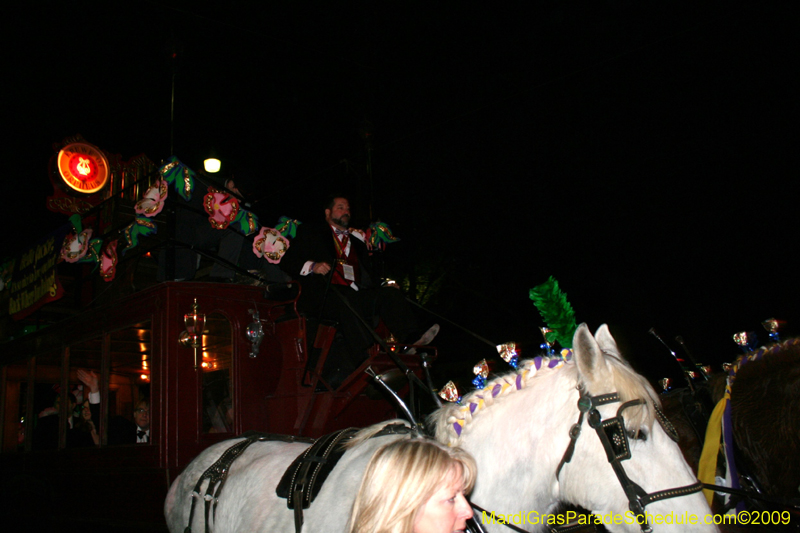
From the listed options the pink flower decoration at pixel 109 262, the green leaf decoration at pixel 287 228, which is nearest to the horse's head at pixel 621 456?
the green leaf decoration at pixel 287 228

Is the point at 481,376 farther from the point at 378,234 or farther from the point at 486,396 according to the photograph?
the point at 378,234

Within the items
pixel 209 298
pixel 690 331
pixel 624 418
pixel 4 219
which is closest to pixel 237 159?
pixel 4 219

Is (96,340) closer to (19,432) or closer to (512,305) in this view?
(19,432)

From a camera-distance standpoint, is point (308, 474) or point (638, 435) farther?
point (308, 474)

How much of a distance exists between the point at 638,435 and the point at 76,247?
6.40 metres

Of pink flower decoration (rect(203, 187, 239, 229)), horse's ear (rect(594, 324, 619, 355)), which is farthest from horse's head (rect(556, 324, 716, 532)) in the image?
pink flower decoration (rect(203, 187, 239, 229))

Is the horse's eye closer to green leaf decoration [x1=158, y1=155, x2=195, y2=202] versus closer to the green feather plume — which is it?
the green feather plume

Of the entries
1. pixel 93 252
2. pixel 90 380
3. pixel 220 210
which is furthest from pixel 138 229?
pixel 90 380

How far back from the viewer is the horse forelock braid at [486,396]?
7.75 ft

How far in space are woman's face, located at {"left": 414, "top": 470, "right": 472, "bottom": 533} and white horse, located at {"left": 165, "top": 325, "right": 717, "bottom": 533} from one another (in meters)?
0.51

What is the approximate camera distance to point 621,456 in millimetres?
1974

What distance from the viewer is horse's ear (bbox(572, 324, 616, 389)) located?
2.04 m

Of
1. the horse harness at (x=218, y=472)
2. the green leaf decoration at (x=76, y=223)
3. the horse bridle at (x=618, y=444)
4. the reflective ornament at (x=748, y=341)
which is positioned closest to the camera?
the horse bridle at (x=618, y=444)

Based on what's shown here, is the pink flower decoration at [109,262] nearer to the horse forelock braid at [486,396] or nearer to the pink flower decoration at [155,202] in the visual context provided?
the pink flower decoration at [155,202]
